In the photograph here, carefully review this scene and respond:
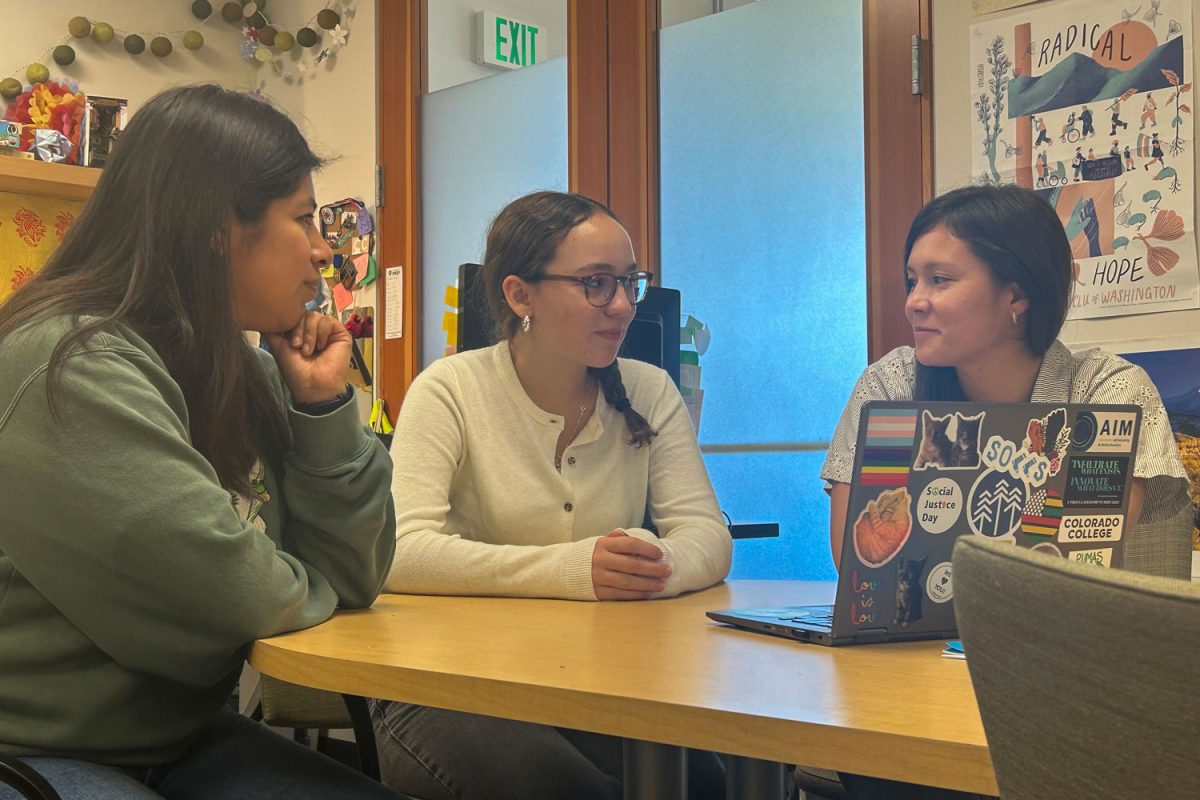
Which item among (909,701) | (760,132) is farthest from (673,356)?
(909,701)

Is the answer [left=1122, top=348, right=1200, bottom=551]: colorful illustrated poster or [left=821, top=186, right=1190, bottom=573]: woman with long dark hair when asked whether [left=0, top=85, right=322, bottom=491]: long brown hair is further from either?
[left=1122, top=348, right=1200, bottom=551]: colorful illustrated poster

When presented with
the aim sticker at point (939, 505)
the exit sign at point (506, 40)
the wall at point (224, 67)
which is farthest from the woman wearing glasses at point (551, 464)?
the wall at point (224, 67)

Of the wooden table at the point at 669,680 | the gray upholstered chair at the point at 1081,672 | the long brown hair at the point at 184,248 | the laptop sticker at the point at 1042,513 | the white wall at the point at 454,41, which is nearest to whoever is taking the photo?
the gray upholstered chair at the point at 1081,672

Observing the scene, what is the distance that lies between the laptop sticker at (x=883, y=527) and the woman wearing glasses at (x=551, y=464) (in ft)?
1.55

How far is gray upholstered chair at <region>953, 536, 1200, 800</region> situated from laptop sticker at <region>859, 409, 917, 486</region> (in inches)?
19.2

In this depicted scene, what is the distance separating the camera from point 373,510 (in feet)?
4.53

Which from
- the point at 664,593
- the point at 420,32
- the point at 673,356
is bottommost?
the point at 664,593

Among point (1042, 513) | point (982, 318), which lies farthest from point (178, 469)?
point (982, 318)

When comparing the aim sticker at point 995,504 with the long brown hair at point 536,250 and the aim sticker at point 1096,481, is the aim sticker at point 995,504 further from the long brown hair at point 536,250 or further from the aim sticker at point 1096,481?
the long brown hair at point 536,250

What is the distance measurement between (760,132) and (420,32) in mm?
1421

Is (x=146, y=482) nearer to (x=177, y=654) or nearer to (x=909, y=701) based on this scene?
(x=177, y=654)

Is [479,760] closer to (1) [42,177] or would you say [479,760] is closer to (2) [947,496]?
(2) [947,496]

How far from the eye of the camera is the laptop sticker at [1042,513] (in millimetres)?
1069

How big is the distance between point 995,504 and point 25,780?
0.86m
